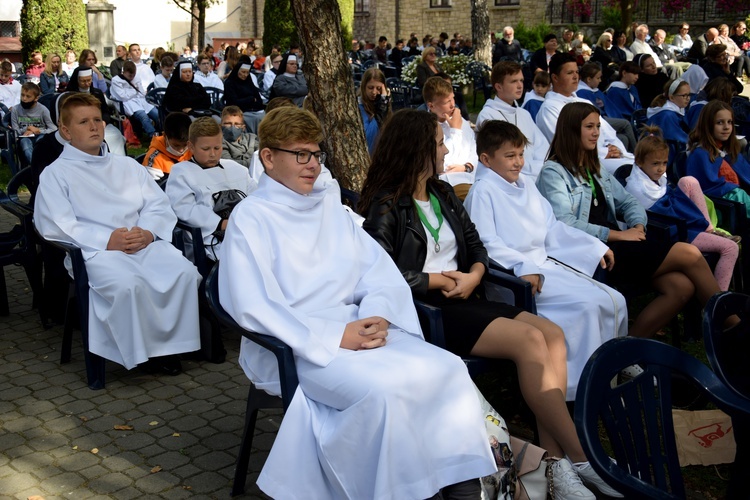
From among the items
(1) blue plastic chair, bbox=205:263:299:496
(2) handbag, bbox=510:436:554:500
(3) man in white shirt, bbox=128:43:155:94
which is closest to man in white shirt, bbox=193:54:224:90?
(3) man in white shirt, bbox=128:43:155:94

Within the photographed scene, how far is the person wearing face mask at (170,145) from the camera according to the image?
21.6 feet

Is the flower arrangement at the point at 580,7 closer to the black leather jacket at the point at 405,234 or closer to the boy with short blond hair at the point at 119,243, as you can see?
the boy with short blond hair at the point at 119,243

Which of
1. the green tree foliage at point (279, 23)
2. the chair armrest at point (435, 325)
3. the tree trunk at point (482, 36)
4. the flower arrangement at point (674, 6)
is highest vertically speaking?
the flower arrangement at point (674, 6)

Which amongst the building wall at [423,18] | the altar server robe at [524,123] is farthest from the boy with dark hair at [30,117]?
the building wall at [423,18]

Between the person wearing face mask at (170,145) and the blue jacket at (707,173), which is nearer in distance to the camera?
the blue jacket at (707,173)

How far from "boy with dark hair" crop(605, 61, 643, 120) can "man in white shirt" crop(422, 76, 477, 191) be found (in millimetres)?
4760

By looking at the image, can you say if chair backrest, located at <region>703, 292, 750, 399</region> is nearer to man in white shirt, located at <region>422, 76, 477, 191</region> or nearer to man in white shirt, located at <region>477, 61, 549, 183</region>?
man in white shirt, located at <region>422, 76, 477, 191</region>

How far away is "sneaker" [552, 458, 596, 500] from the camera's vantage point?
11.2ft

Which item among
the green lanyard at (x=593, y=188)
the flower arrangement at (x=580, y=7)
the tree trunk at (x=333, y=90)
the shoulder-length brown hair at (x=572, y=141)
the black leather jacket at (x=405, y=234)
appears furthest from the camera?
the flower arrangement at (x=580, y=7)

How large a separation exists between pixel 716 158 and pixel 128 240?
415 centimetres

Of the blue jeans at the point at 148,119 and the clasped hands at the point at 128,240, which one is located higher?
the blue jeans at the point at 148,119

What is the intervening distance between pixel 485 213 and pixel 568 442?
1.50m

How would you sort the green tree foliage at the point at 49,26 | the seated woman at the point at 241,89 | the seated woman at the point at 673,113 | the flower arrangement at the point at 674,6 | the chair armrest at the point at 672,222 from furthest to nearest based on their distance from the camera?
the flower arrangement at the point at 674,6 < the green tree foliage at the point at 49,26 < the seated woman at the point at 241,89 < the seated woman at the point at 673,113 < the chair armrest at the point at 672,222

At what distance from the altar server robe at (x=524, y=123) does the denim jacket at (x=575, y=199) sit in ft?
6.27
